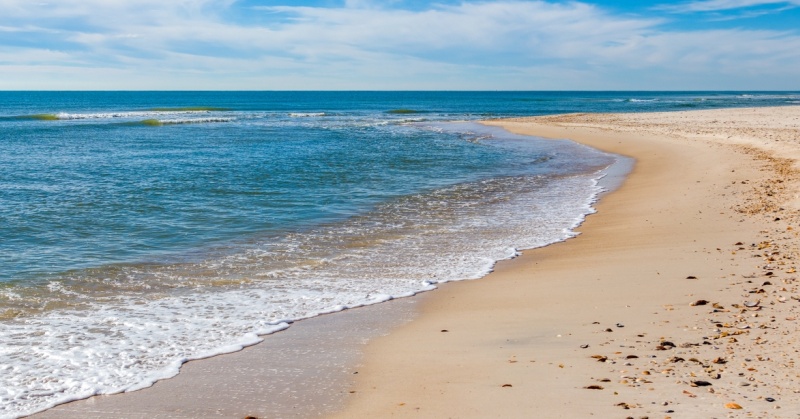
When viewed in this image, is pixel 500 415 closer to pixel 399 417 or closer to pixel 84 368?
pixel 399 417

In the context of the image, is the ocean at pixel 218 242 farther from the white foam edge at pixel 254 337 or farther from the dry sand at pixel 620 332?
the dry sand at pixel 620 332

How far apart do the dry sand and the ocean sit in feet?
4.59

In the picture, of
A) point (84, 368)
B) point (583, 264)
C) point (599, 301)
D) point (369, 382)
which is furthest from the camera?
point (583, 264)

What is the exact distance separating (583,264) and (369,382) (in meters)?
5.34

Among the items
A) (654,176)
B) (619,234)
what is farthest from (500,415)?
(654,176)

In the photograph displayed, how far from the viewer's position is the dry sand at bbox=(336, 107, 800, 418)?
16.6 feet

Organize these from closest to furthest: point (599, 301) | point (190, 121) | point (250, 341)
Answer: point (250, 341)
point (599, 301)
point (190, 121)

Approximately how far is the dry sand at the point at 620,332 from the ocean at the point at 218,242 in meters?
1.40

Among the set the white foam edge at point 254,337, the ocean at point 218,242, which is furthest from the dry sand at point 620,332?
the ocean at point 218,242

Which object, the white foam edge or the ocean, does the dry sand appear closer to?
the white foam edge

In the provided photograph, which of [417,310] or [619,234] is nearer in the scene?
[417,310]

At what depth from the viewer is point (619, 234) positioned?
40.5ft

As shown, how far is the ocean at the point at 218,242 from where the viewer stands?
698 centimetres

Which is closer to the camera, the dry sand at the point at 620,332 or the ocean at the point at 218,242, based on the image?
the dry sand at the point at 620,332
